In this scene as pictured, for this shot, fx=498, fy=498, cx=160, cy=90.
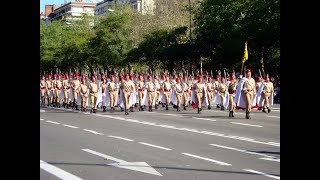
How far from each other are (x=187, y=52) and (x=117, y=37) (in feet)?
33.1

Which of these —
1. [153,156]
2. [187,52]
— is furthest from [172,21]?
[153,156]

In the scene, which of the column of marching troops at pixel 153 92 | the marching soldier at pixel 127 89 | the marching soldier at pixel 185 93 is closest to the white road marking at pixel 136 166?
the column of marching troops at pixel 153 92

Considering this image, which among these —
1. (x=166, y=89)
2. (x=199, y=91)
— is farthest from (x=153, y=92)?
(x=199, y=91)

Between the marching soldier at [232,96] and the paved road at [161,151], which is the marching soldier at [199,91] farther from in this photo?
the paved road at [161,151]

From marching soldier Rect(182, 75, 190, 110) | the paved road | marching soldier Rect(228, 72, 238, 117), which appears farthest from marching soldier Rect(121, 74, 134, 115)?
the paved road

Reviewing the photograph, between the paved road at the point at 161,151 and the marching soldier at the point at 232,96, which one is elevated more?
the marching soldier at the point at 232,96

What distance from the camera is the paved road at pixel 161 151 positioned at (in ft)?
Result: 27.9

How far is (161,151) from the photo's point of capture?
36.2ft

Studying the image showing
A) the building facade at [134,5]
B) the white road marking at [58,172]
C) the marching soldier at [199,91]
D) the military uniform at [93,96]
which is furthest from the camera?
the building facade at [134,5]

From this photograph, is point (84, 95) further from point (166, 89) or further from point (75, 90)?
point (166, 89)

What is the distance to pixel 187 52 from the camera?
143ft

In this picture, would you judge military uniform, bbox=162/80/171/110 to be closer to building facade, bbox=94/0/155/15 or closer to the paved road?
the paved road
